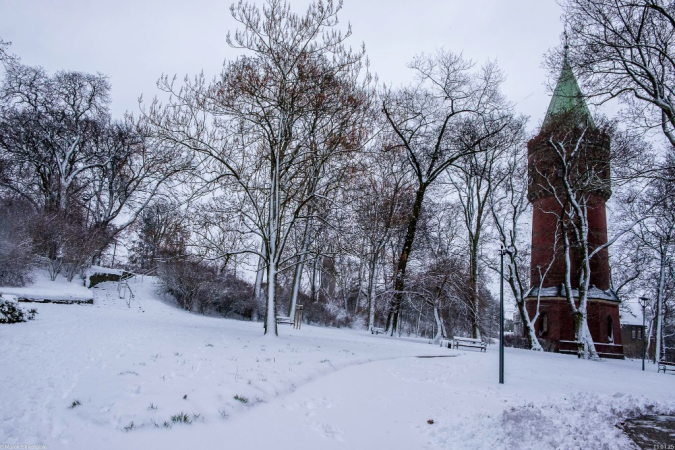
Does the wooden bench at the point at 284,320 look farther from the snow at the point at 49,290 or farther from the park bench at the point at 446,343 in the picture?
the snow at the point at 49,290

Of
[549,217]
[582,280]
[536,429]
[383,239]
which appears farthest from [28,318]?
[549,217]

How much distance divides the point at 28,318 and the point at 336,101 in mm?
10634

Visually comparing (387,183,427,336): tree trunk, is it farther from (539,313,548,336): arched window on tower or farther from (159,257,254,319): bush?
(539,313,548,336): arched window on tower

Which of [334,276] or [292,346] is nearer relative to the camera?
[292,346]

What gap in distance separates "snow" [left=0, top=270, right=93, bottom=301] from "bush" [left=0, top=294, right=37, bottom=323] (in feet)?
18.8

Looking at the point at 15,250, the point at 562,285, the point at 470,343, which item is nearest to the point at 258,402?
the point at 470,343

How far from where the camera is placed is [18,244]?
17609 mm

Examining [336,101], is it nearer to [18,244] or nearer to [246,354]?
[246,354]

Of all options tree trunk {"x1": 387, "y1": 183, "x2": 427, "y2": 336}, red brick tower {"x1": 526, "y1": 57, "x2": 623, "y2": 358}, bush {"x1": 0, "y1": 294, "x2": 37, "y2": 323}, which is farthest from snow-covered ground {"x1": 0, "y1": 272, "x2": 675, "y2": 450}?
red brick tower {"x1": 526, "y1": 57, "x2": 623, "y2": 358}

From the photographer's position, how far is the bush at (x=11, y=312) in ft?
33.6

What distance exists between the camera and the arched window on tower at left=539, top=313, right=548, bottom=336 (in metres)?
26.6

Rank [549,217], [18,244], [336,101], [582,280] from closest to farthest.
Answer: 1. [336,101]
2. [18,244]
3. [582,280]
4. [549,217]

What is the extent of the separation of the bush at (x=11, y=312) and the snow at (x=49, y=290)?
5742 millimetres

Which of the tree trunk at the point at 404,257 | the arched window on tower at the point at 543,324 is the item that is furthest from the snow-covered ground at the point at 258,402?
the arched window on tower at the point at 543,324
